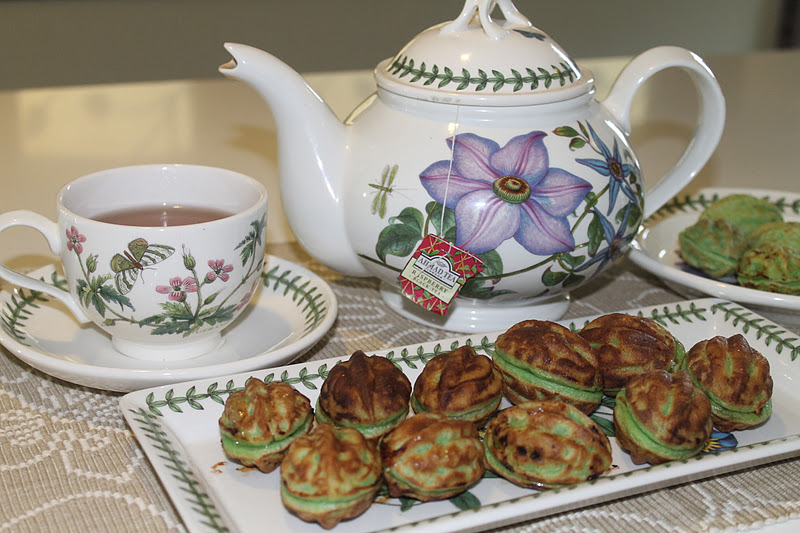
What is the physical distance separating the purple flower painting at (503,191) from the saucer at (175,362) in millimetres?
138

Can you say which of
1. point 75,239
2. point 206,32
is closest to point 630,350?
point 75,239

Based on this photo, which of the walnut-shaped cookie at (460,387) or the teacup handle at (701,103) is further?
the teacup handle at (701,103)

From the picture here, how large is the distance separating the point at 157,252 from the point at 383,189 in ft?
0.62

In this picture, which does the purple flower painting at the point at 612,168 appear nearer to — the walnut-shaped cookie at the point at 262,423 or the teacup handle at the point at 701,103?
the teacup handle at the point at 701,103

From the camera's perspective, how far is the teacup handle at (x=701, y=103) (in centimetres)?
81

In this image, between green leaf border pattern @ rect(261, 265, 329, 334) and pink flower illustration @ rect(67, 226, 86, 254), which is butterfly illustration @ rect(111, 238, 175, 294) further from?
green leaf border pattern @ rect(261, 265, 329, 334)

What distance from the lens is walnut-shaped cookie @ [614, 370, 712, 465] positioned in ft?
1.84

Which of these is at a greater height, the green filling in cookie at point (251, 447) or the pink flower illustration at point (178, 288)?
the pink flower illustration at point (178, 288)

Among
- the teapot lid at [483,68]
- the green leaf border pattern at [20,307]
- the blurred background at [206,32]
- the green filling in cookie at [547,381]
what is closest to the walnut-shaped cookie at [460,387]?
the green filling in cookie at [547,381]

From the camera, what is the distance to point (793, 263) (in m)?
0.81

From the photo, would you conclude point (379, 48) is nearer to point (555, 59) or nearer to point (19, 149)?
point (19, 149)

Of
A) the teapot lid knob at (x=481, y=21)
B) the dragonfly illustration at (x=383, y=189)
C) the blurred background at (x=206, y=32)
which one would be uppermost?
the teapot lid knob at (x=481, y=21)

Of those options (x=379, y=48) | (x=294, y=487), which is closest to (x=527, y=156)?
(x=294, y=487)

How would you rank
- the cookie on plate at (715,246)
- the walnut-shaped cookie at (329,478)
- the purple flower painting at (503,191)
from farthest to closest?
the cookie on plate at (715,246) < the purple flower painting at (503,191) < the walnut-shaped cookie at (329,478)
